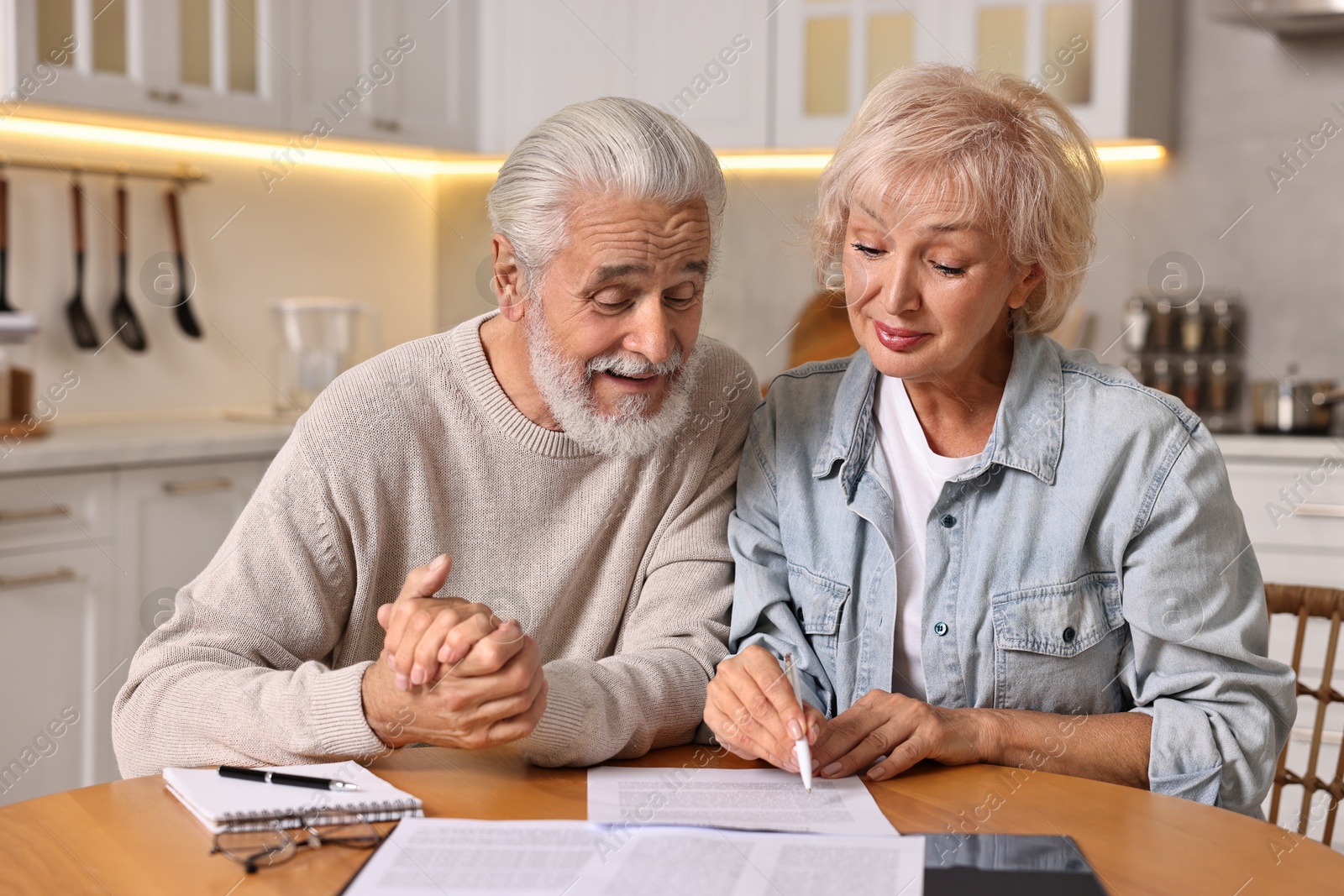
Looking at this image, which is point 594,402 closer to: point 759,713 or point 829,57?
point 759,713

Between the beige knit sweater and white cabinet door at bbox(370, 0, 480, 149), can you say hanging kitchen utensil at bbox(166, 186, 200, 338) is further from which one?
the beige knit sweater

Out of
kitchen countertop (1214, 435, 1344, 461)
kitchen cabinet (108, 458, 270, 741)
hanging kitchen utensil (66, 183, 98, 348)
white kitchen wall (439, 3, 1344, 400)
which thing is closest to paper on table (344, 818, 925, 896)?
kitchen cabinet (108, 458, 270, 741)

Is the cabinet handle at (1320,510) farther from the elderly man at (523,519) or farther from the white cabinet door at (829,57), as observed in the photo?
the elderly man at (523,519)

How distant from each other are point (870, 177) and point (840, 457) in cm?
30

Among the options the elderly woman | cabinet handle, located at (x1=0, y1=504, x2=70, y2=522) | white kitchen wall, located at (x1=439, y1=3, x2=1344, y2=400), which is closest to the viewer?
the elderly woman

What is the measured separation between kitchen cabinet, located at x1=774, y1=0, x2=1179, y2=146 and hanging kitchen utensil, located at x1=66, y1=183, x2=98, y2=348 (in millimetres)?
1787

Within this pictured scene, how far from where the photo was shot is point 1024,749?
1194 millimetres

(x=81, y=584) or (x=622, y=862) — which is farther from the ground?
(x=622, y=862)

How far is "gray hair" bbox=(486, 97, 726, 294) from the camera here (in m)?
1.30

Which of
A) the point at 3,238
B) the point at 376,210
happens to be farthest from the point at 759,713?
the point at 376,210

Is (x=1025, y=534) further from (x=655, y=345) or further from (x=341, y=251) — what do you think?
(x=341, y=251)

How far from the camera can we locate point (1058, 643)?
130 centimetres

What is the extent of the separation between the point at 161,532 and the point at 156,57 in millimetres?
1110

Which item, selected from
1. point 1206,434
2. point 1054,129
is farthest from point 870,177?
point 1206,434
